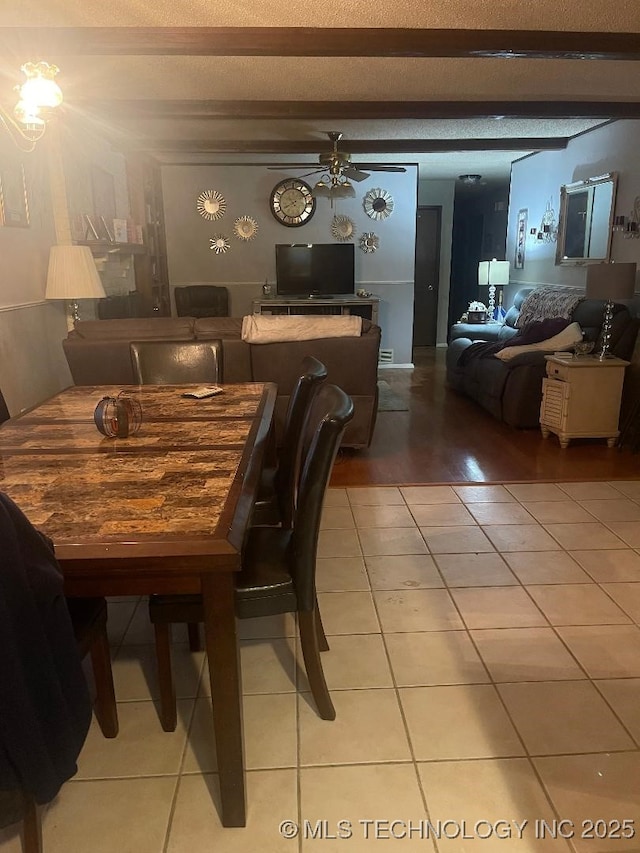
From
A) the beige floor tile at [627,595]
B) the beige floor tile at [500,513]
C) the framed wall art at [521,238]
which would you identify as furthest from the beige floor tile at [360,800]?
the framed wall art at [521,238]

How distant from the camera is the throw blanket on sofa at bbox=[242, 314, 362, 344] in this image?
3742mm

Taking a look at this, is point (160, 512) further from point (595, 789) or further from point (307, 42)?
point (307, 42)

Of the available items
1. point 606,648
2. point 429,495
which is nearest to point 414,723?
point 606,648

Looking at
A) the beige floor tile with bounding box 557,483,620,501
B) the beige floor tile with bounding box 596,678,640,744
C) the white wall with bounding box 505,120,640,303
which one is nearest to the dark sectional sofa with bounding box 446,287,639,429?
the white wall with bounding box 505,120,640,303

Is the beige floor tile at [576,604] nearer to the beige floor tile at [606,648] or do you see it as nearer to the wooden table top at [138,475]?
the beige floor tile at [606,648]

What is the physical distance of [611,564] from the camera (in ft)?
8.57

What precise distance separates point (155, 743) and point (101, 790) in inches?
7.2

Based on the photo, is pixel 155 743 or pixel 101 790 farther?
pixel 155 743

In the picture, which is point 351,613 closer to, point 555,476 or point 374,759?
point 374,759

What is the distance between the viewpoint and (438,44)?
3.19 metres

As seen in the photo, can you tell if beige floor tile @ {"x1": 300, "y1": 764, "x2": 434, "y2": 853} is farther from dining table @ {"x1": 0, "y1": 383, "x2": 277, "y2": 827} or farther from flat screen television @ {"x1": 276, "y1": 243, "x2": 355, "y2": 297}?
Result: flat screen television @ {"x1": 276, "y1": 243, "x2": 355, "y2": 297}

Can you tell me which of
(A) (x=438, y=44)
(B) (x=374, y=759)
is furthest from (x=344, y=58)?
(B) (x=374, y=759)

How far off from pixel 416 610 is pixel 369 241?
599cm

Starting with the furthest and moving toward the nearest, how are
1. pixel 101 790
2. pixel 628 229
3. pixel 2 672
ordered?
pixel 628 229, pixel 101 790, pixel 2 672
